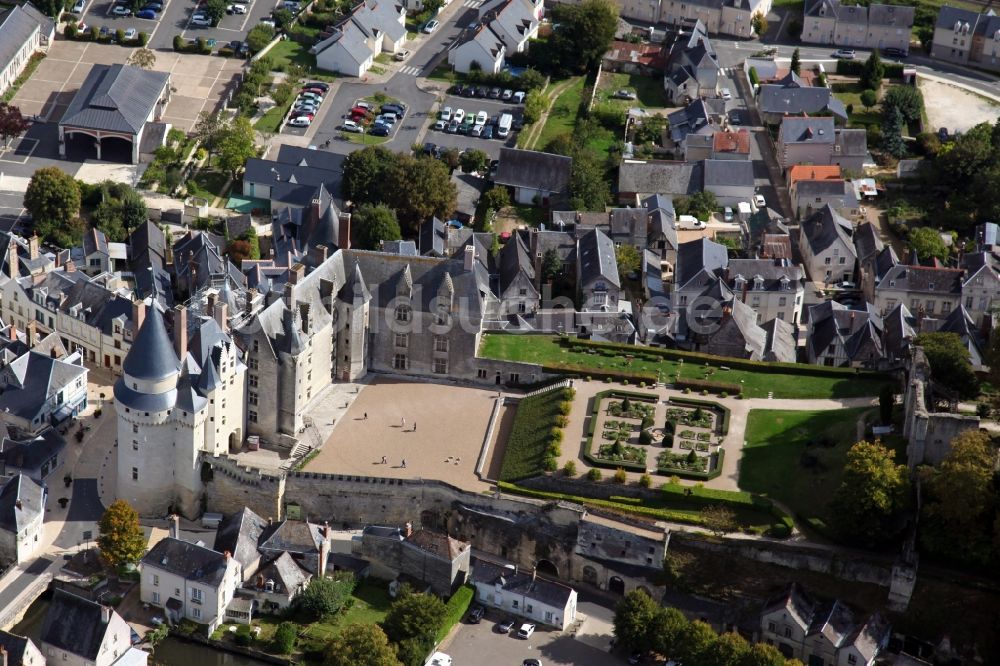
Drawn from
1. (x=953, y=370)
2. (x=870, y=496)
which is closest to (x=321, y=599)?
(x=870, y=496)

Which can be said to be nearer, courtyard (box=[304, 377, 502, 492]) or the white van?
courtyard (box=[304, 377, 502, 492])

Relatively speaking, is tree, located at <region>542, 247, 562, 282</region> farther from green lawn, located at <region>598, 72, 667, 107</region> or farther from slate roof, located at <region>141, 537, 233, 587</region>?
slate roof, located at <region>141, 537, 233, 587</region>

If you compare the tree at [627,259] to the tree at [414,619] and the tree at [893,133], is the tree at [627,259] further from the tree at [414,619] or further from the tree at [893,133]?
the tree at [414,619]

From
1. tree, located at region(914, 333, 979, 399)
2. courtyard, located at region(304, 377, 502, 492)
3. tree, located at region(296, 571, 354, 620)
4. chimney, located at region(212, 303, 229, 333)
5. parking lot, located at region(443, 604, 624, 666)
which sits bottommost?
parking lot, located at region(443, 604, 624, 666)

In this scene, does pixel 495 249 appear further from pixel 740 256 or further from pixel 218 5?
pixel 218 5

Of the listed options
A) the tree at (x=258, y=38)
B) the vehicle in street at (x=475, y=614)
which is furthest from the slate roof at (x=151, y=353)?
the tree at (x=258, y=38)

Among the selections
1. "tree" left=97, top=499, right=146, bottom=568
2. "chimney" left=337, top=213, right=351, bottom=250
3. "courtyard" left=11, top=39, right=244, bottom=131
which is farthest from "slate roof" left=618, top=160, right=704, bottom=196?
"tree" left=97, top=499, right=146, bottom=568
